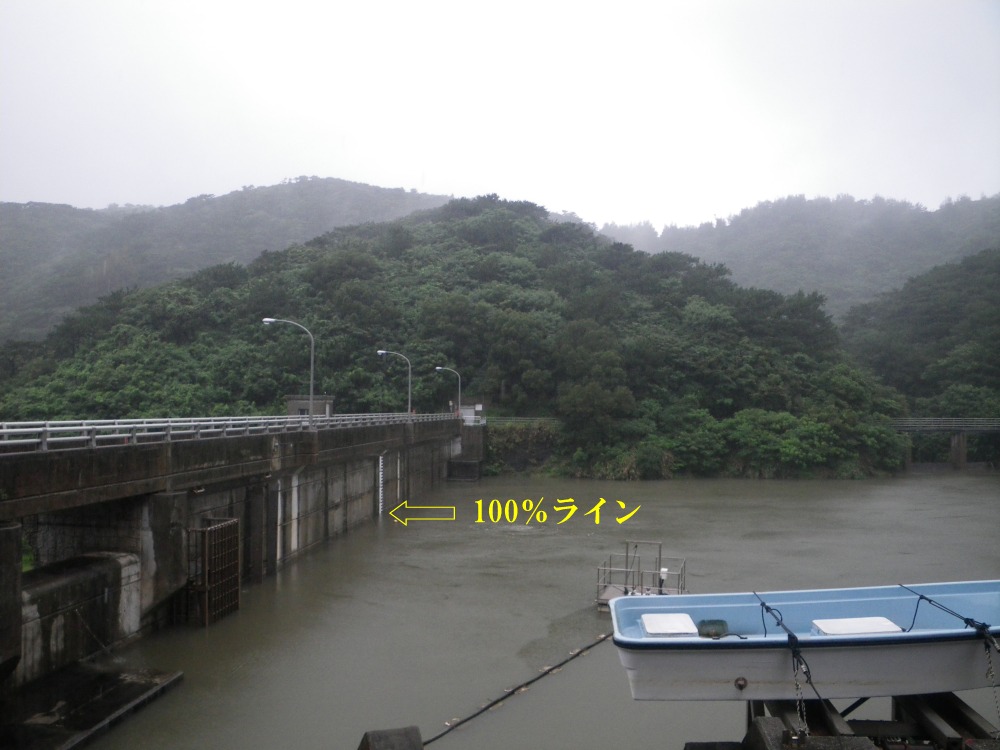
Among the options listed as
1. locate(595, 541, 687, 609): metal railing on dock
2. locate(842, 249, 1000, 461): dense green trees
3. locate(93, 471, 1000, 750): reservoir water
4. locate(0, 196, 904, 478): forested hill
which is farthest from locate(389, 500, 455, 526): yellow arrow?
locate(842, 249, 1000, 461): dense green trees

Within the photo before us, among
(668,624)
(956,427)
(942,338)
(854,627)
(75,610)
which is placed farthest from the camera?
(942,338)

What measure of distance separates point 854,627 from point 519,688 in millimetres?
6599

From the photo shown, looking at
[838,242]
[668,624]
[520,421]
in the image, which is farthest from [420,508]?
[838,242]

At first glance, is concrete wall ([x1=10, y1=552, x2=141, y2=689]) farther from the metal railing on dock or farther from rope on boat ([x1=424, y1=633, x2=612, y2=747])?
the metal railing on dock

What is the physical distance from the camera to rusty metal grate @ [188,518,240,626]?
16.8 m

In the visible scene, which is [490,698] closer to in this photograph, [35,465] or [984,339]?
[35,465]

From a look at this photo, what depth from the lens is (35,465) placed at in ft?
39.3

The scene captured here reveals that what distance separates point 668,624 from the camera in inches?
339

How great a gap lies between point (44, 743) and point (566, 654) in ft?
28.3

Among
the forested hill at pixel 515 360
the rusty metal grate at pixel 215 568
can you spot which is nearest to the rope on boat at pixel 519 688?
the rusty metal grate at pixel 215 568

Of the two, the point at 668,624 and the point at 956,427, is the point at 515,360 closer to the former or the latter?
the point at 956,427

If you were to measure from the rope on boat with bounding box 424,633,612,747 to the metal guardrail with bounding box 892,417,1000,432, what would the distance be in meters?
48.1

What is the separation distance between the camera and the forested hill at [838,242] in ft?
363

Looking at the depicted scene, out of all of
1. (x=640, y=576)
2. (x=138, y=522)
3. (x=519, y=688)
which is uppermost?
(x=138, y=522)
